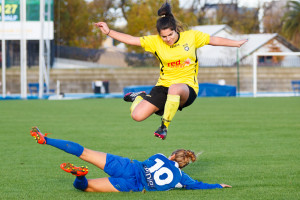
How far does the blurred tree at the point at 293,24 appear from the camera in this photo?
61250 millimetres

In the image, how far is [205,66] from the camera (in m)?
41.5

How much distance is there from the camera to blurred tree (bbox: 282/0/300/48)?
6125 cm

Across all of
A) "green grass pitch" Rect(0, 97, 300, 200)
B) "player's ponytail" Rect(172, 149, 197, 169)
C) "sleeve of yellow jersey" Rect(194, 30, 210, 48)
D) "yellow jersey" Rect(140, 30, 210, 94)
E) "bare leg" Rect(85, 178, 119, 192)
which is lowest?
"green grass pitch" Rect(0, 97, 300, 200)

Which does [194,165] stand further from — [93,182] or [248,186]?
[93,182]

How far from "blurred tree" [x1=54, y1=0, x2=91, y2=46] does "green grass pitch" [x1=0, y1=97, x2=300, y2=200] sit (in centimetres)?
3005

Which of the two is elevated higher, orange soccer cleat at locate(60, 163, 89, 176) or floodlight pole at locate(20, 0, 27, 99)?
floodlight pole at locate(20, 0, 27, 99)

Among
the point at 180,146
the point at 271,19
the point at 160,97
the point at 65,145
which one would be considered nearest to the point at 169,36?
the point at 160,97

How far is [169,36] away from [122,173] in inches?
81.0

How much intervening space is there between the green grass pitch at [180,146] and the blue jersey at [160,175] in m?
0.11

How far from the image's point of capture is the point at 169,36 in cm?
791

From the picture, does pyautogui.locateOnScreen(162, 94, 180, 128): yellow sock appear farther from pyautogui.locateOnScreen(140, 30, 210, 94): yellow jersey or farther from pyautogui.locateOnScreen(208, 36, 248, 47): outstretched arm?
pyautogui.locateOnScreen(208, 36, 248, 47): outstretched arm

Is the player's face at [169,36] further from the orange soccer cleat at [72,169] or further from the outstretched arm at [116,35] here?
the orange soccer cleat at [72,169]

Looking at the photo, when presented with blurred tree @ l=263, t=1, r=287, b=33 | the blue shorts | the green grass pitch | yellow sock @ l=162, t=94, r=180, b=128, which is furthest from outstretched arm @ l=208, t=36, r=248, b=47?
blurred tree @ l=263, t=1, r=287, b=33

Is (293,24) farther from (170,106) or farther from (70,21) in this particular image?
(170,106)
